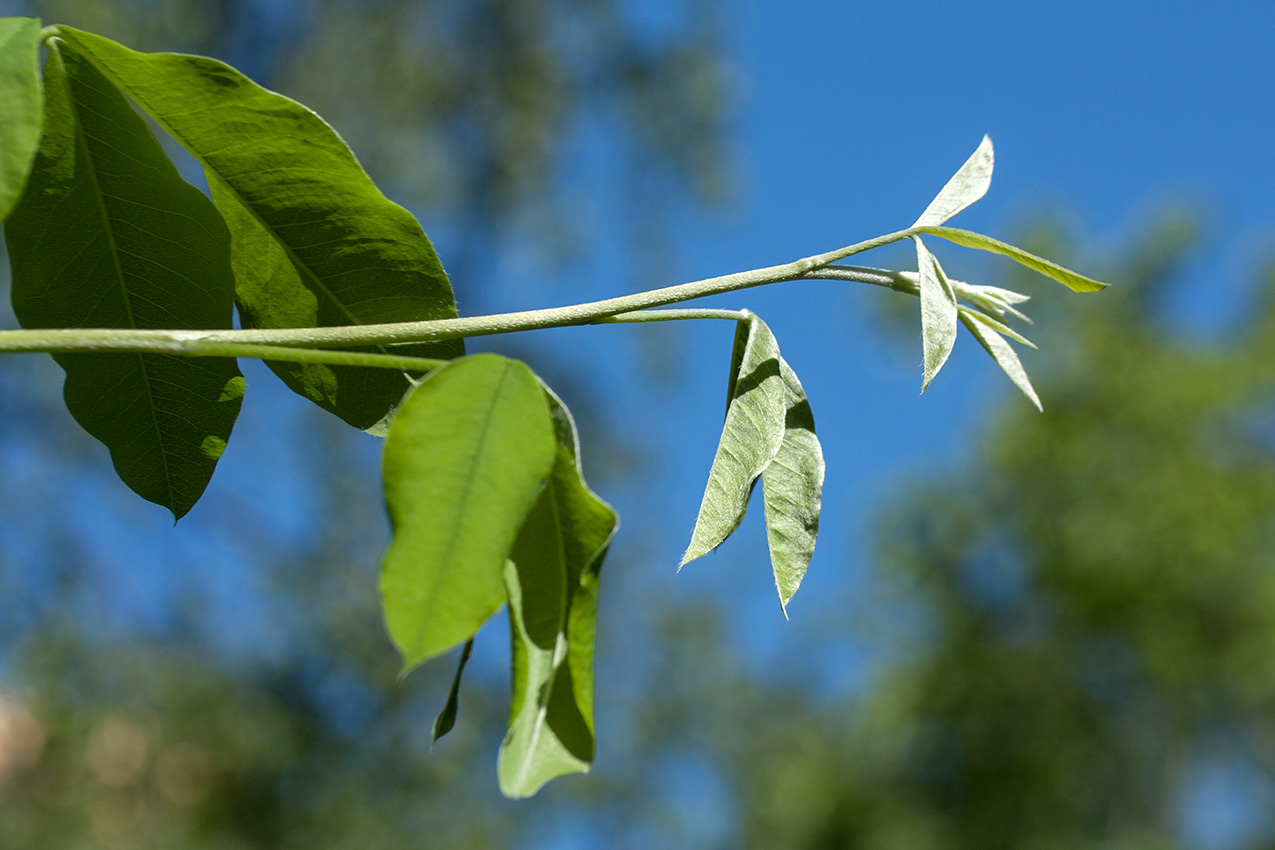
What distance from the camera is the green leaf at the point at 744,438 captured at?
1.70 ft

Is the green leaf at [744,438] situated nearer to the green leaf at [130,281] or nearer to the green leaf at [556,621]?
the green leaf at [556,621]

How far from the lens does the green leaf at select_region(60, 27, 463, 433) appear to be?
0.54 meters

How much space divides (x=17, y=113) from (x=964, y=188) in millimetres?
486

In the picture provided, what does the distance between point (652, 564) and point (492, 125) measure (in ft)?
11.8

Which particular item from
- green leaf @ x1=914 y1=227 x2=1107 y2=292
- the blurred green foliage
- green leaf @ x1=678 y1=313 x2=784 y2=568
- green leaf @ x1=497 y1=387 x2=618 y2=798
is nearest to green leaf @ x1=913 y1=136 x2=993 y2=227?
green leaf @ x1=914 y1=227 x2=1107 y2=292

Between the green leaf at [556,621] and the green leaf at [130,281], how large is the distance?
0.21m

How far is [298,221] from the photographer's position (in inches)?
22.7

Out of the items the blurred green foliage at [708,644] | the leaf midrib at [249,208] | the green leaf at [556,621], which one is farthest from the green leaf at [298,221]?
the blurred green foliage at [708,644]

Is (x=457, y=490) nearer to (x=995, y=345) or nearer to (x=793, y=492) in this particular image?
(x=793, y=492)

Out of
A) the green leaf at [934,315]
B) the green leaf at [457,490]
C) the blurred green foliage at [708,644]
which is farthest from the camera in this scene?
the blurred green foliage at [708,644]

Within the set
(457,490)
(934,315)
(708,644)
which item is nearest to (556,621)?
(457,490)

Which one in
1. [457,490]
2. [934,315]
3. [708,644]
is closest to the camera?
[457,490]

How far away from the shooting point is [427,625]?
1.23 feet

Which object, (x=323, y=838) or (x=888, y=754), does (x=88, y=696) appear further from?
(x=888, y=754)
